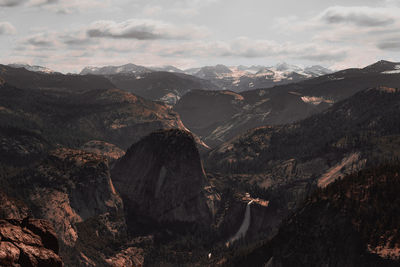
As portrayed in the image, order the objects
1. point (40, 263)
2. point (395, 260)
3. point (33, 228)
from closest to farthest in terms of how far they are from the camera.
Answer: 1. point (40, 263)
2. point (33, 228)
3. point (395, 260)

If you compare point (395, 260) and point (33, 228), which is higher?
point (33, 228)

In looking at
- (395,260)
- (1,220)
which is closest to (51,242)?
(1,220)

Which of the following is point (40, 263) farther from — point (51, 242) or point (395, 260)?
point (395, 260)

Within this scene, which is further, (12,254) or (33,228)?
(33,228)

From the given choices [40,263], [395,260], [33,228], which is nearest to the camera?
[40,263]

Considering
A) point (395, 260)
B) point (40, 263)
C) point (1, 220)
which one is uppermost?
point (1, 220)

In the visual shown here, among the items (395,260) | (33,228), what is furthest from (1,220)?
(395,260)
